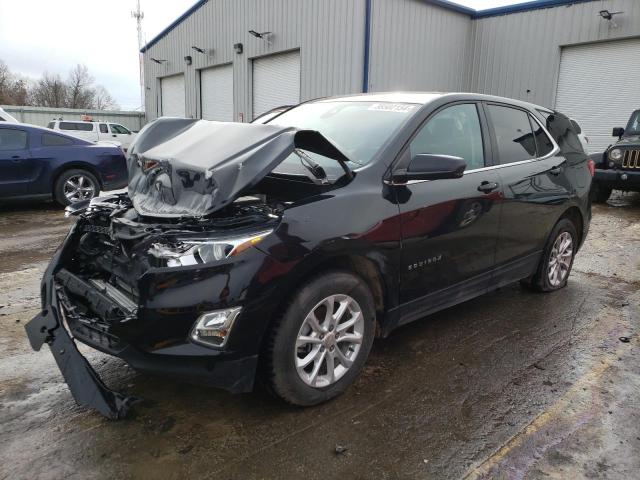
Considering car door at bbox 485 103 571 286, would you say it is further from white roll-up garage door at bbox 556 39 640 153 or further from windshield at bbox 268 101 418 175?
white roll-up garage door at bbox 556 39 640 153

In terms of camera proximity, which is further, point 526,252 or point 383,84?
point 383,84

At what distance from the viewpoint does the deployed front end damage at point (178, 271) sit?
7.82 feet

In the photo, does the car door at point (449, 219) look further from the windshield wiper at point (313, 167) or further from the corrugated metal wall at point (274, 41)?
the corrugated metal wall at point (274, 41)

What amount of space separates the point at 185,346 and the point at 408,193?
1557 millimetres

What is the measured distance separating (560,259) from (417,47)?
→ 13196mm

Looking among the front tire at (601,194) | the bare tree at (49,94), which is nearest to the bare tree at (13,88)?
the bare tree at (49,94)

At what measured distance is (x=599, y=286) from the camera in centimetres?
517

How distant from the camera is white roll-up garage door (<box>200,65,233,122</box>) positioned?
21.0 m

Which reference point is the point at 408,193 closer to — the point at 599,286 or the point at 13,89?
the point at 599,286

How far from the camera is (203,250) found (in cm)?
241

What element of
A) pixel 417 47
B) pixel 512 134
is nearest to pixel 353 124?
pixel 512 134

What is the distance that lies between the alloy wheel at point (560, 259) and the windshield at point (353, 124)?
7.24ft

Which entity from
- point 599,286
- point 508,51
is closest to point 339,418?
point 599,286

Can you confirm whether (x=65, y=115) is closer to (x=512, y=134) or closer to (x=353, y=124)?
(x=353, y=124)
